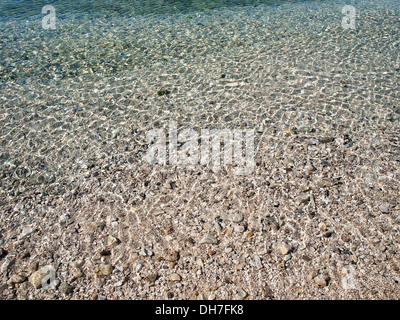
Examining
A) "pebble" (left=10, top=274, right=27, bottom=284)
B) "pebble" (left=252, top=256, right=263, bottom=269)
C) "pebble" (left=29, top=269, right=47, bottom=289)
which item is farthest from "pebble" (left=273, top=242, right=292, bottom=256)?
"pebble" (left=10, top=274, right=27, bottom=284)

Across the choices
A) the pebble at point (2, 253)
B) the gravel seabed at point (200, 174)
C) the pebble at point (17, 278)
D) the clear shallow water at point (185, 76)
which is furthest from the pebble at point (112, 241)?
the clear shallow water at point (185, 76)

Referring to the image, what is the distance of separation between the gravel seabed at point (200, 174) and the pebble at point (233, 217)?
17mm

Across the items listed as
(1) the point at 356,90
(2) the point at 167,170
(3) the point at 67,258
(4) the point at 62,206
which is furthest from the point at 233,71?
(3) the point at 67,258

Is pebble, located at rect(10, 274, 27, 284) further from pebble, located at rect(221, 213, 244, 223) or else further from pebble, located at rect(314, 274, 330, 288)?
pebble, located at rect(314, 274, 330, 288)

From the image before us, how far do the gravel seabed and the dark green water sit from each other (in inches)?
120

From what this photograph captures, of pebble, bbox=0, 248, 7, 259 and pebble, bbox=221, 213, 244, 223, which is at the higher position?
pebble, bbox=0, 248, 7, 259

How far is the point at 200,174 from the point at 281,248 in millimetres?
1742

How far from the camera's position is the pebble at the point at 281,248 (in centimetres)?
384

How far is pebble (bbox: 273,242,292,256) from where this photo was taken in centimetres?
384

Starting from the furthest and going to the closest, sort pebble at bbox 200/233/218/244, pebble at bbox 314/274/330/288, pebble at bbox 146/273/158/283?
pebble at bbox 200/233/218/244 < pebble at bbox 146/273/158/283 < pebble at bbox 314/274/330/288

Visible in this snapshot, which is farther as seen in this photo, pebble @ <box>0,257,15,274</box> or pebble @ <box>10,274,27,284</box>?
pebble @ <box>0,257,15,274</box>

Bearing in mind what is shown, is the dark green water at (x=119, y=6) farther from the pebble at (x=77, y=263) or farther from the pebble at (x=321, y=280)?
the pebble at (x=321, y=280)

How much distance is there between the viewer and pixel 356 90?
7047mm
